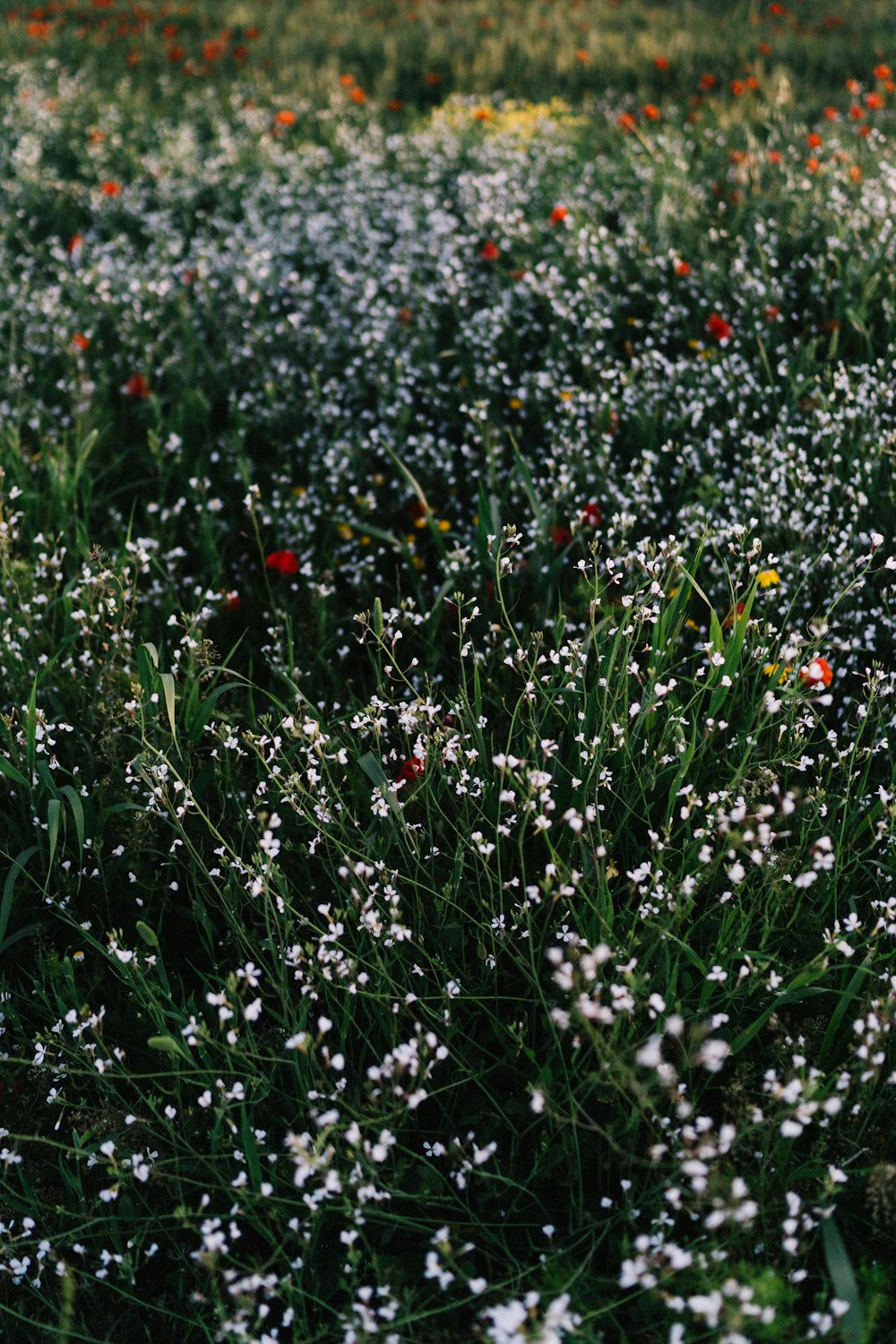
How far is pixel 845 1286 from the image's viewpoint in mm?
1712

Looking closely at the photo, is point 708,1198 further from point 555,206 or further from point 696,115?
point 696,115

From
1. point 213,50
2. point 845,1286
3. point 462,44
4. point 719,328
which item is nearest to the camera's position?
point 845,1286

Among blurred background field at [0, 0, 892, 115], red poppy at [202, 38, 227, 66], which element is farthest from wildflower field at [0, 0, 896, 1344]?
red poppy at [202, 38, 227, 66]

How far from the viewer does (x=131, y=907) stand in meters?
2.92

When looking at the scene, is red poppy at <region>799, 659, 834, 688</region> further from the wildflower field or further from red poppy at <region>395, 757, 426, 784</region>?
red poppy at <region>395, 757, 426, 784</region>

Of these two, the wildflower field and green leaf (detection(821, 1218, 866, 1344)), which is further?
the wildflower field

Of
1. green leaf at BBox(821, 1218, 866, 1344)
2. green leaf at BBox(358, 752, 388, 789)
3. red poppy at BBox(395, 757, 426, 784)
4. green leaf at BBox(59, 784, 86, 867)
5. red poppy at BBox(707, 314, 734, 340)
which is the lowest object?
green leaf at BBox(821, 1218, 866, 1344)

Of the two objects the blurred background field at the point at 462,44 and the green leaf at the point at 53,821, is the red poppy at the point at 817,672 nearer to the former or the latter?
the green leaf at the point at 53,821

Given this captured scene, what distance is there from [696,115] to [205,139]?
406cm

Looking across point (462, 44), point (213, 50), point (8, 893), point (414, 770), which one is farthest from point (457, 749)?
point (462, 44)

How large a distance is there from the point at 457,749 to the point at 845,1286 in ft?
4.33

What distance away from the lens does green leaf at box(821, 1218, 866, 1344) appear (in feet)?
5.44

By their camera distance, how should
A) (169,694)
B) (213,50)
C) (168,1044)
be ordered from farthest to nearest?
(213,50) < (169,694) < (168,1044)

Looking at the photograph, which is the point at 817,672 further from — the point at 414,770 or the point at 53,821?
the point at 53,821
